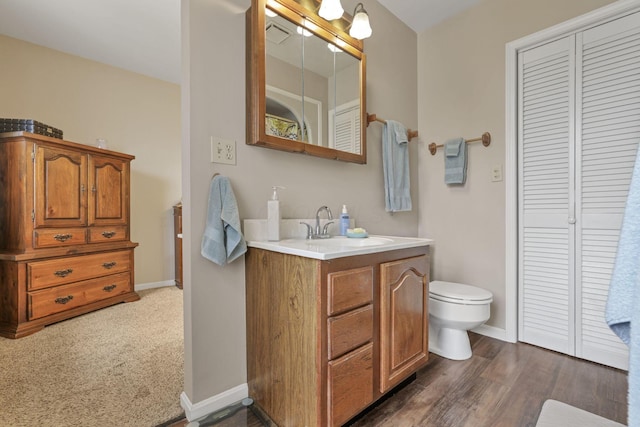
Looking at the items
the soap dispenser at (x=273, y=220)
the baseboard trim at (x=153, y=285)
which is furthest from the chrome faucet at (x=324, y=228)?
the baseboard trim at (x=153, y=285)

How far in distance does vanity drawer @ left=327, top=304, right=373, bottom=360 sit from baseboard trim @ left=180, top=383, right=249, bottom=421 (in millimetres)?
646

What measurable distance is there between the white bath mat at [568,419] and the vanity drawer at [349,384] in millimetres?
619

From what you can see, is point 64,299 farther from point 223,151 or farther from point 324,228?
point 324,228

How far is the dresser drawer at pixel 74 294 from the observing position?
231 centimetres

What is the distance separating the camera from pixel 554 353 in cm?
195

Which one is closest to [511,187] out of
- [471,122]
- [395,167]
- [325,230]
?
[471,122]

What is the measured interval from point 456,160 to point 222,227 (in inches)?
74.5

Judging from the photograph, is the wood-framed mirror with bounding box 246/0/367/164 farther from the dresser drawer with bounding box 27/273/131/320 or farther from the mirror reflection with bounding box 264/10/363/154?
the dresser drawer with bounding box 27/273/131/320

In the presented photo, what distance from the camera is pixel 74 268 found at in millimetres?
2564

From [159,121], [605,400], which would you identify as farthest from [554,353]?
[159,121]

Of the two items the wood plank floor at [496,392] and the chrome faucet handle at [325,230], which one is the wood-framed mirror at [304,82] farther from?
the wood plank floor at [496,392]

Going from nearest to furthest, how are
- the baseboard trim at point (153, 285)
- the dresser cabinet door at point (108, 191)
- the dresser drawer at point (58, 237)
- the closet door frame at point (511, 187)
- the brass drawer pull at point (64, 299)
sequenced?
the closet door frame at point (511, 187) → the dresser drawer at point (58, 237) → the brass drawer pull at point (64, 299) → the dresser cabinet door at point (108, 191) → the baseboard trim at point (153, 285)

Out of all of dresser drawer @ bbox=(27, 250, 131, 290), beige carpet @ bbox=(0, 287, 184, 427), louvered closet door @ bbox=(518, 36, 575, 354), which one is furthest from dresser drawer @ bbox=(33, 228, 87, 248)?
louvered closet door @ bbox=(518, 36, 575, 354)

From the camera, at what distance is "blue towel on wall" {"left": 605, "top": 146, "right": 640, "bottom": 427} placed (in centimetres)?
47
